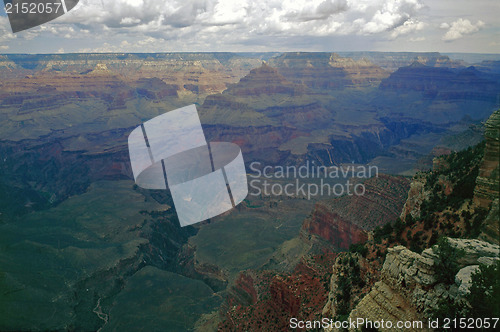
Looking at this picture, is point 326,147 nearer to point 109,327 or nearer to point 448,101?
point 448,101

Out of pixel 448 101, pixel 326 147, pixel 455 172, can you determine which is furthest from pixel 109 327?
pixel 448 101

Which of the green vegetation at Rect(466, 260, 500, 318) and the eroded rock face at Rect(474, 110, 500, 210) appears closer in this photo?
the green vegetation at Rect(466, 260, 500, 318)

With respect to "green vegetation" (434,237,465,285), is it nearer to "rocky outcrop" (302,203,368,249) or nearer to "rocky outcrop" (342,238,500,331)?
"rocky outcrop" (342,238,500,331)

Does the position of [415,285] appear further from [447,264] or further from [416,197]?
[416,197]

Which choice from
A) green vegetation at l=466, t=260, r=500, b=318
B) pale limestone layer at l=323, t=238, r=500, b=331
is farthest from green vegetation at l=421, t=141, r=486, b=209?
green vegetation at l=466, t=260, r=500, b=318

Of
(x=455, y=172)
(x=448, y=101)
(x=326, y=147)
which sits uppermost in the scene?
(x=455, y=172)

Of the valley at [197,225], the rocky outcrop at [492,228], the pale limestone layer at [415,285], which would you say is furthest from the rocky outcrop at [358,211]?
the pale limestone layer at [415,285]

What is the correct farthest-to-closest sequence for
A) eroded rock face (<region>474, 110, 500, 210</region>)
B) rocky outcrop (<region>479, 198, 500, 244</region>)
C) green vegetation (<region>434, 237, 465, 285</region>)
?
1. eroded rock face (<region>474, 110, 500, 210</region>)
2. rocky outcrop (<region>479, 198, 500, 244</region>)
3. green vegetation (<region>434, 237, 465, 285</region>)

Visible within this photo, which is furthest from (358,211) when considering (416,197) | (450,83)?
(450,83)

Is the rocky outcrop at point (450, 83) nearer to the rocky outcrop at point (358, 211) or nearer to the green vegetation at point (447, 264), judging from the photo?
the rocky outcrop at point (358, 211)
